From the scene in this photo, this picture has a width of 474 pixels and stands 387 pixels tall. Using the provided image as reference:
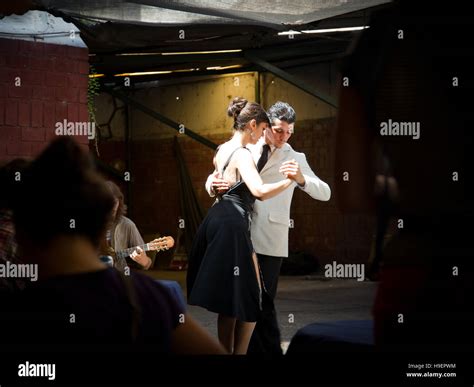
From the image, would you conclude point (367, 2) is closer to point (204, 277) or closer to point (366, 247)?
point (204, 277)

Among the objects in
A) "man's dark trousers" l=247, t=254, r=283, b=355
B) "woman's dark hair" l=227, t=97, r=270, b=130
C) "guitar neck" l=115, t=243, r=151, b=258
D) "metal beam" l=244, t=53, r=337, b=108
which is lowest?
"man's dark trousers" l=247, t=254, r=283, b=355

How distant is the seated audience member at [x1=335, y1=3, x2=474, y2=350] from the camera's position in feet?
5.11

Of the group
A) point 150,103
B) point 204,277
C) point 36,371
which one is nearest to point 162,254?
point 150,103

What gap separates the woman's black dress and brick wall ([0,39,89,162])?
1.42m

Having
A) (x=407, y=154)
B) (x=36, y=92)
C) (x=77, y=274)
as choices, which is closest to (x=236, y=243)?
(x=36, y=92)

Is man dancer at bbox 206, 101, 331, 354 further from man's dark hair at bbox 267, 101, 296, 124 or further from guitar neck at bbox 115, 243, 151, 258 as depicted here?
guitar neck at bbox 115, 243, 151, 258

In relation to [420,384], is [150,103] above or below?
above

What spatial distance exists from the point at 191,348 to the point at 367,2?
415 centimetres

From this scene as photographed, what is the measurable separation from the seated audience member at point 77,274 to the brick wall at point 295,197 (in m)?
8.50

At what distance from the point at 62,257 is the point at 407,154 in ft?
2.35

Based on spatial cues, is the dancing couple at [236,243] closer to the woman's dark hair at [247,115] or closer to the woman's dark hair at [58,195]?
the woman's dark hair at [247,115]

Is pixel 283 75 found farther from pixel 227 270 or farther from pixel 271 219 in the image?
pixel 227 270

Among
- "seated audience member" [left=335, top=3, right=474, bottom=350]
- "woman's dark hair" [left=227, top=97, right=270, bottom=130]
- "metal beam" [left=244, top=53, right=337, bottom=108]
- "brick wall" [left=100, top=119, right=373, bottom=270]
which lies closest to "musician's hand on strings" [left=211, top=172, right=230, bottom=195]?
"woman's dark hair" [left=227, top=97, right=270, bottom=130]

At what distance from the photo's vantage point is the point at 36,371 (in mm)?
2086
